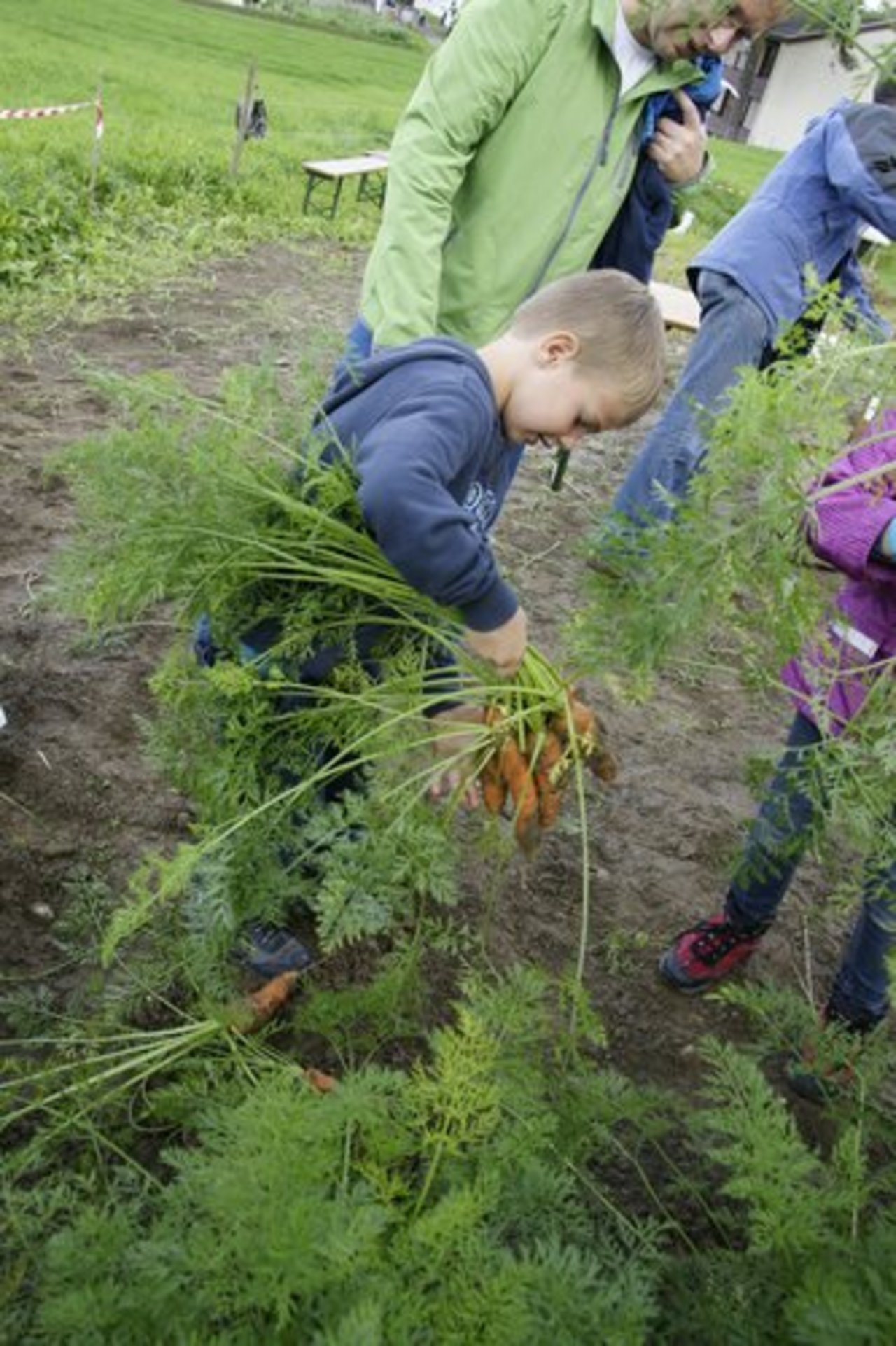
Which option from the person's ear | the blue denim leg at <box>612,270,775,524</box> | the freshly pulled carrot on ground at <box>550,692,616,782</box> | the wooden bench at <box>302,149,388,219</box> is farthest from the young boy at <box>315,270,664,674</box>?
the wooden bench at <box>302,149,388,219</box>

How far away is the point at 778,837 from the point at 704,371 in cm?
234

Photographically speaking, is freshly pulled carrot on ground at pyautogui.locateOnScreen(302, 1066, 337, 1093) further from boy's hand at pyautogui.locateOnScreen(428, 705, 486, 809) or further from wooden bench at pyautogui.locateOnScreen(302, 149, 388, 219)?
wooden bench at pyautogui.locateOnScreen(302, 149, 388, 219)

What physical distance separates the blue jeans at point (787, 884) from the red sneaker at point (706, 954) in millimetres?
43

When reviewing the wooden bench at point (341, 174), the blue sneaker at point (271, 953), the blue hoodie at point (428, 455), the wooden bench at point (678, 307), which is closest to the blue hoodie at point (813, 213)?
the blue hoodie at point (428, 455)

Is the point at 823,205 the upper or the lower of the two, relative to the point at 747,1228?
upper

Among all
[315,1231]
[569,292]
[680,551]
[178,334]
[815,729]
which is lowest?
[178,334]

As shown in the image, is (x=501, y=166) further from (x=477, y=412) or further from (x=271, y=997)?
(x=271, y=997)

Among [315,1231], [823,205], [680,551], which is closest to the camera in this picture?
[315,1231]

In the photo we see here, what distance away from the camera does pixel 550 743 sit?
188 cm

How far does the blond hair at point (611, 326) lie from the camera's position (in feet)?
6.21

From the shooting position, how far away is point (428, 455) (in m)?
1.66

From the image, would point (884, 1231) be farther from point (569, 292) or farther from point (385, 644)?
point (569, 292)

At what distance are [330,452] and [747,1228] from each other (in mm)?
1275

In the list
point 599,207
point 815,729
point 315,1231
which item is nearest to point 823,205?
point 599,207
